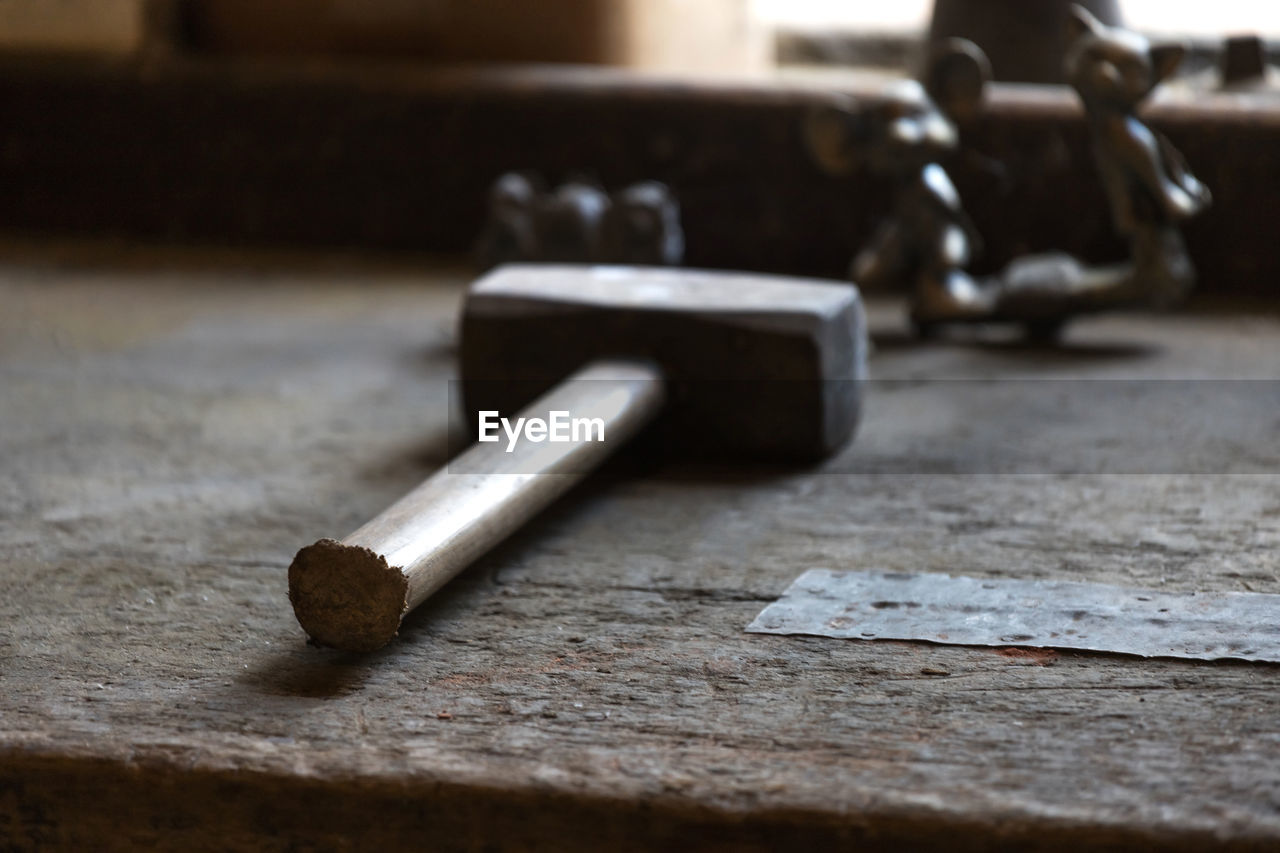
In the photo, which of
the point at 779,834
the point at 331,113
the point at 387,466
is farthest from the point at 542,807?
the point at 331,113

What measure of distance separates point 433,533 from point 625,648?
6.4 inches

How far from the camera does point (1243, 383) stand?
1813 mm

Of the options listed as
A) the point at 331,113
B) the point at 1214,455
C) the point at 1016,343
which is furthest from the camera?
the point at 331,113

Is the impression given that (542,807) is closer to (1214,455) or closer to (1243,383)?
(1214,455)

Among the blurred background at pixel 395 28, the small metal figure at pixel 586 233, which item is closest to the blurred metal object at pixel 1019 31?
the blurred background at pixel 395 28

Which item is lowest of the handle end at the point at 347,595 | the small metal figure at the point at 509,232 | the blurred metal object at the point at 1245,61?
the handle end at the point at 347,595

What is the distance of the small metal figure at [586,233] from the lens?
6.92ft

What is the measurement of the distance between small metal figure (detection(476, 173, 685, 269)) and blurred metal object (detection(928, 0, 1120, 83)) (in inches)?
34.0

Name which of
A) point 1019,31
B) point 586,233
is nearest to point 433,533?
point 586,233

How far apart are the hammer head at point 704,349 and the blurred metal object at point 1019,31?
124 cm

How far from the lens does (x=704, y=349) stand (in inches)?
59.9

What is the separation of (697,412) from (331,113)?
4.61 feet

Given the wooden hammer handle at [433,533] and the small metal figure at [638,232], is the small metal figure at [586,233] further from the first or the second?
the wooden hammer handle at [433,533]

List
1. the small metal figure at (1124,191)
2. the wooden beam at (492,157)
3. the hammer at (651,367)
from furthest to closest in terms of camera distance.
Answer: the wooden beam at (492,157)
the small metal figure at (1124,191)
the hammer at (651,367)
